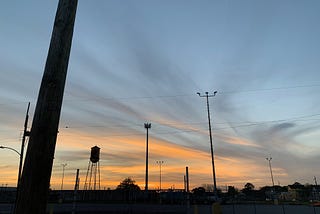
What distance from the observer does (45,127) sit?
2.19 meters

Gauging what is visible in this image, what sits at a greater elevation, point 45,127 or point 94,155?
point 94,155

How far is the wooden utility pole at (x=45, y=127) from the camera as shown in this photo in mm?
2062

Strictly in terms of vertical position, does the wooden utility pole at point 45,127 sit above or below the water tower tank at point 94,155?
below

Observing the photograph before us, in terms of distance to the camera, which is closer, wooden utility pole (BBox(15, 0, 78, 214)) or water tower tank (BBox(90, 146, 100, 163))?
wooden utility pole (BBox(15, 0, 78, 214))

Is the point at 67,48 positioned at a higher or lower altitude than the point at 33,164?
higher

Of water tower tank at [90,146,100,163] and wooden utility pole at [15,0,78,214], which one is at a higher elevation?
water tower tank at [90,146,100,163]

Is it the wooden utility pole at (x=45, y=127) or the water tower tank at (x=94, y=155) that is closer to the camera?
the wooden utility pole at (x=45, y=127)

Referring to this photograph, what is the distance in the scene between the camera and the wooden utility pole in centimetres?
206

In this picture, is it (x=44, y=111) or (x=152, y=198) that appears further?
(x=152, y=198)

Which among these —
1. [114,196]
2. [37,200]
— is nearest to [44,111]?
[37,200]

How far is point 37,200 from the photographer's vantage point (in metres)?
2.05

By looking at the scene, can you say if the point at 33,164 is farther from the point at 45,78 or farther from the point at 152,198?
the point at 152,198

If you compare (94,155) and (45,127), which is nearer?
(45,127)

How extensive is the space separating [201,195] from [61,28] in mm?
68204
